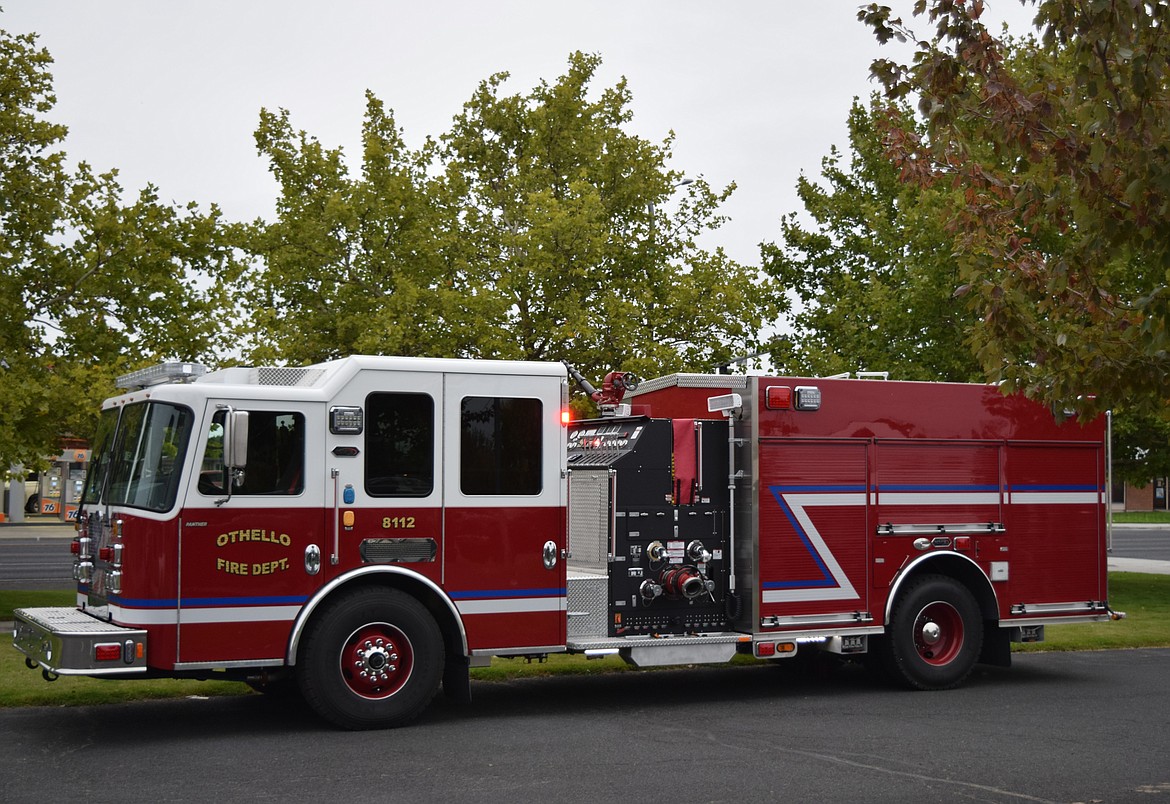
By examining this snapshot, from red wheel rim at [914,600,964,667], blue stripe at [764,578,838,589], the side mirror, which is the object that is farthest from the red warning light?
the side mirror

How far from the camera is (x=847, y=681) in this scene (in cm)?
1228

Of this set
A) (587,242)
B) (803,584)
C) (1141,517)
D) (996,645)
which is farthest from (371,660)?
(1141,517)

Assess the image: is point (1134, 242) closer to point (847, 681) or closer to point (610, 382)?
point (610, 382)

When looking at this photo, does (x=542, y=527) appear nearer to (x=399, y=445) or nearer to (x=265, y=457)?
(x=399, y=445)

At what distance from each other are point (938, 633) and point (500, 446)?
4.52 m

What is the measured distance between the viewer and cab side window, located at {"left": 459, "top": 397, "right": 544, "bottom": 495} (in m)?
9.81

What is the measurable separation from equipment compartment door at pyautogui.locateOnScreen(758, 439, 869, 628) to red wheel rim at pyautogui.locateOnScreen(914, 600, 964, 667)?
2.34 feet

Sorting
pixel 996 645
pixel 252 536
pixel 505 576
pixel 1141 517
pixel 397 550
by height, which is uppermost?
pixel 252 536

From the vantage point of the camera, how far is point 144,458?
9242mm

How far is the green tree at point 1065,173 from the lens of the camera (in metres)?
6.61

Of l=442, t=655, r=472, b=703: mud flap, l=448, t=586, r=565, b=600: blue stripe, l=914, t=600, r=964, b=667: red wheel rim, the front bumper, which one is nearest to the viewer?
the front bumper

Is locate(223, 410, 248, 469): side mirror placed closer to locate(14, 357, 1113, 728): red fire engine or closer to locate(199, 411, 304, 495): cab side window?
locate(14, 357, 1113, 728): red fire engine

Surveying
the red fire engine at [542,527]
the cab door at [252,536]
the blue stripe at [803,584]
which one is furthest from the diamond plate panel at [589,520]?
the cab door at [252,536]

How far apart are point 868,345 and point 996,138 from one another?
12.6 metres
